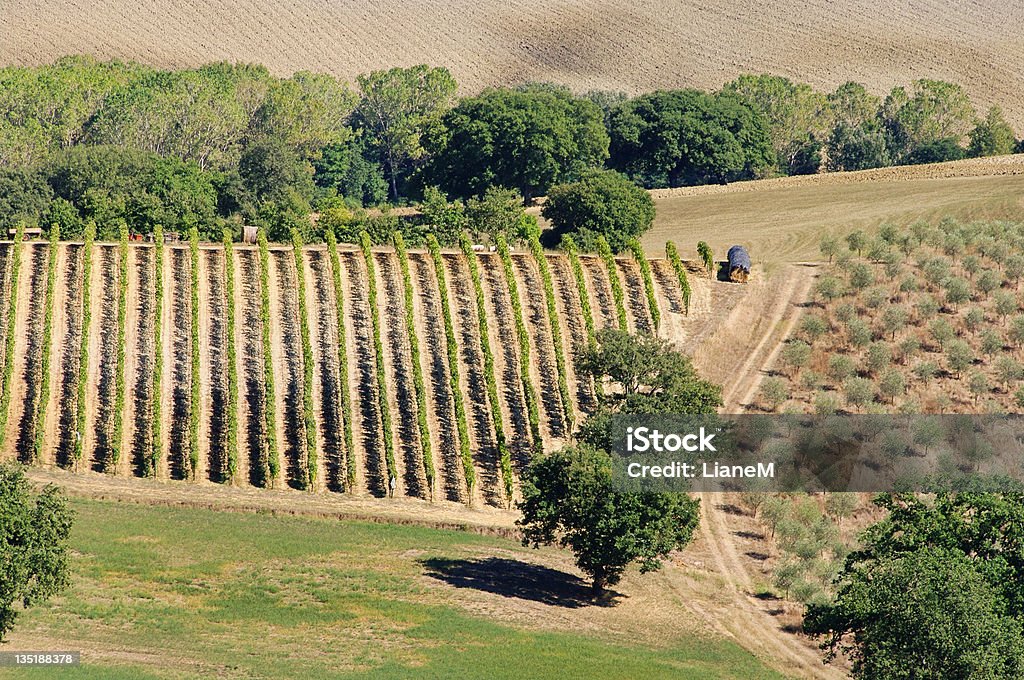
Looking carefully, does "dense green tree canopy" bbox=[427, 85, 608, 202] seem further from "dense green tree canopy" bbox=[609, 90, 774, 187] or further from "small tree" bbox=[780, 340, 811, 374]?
"small tree" bbox=[780, 340, 811, 374]

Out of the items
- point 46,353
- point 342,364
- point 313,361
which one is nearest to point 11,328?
point 46,353

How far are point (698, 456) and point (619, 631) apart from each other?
1106cm

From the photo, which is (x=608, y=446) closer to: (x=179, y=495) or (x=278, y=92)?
(x=179, y=495)

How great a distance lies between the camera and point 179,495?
79.8m

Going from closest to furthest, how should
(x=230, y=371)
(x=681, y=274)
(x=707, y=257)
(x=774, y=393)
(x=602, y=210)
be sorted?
1. (x=774, y=393)
2. (x=230, y=371)
3. (x=681, y=274)
4. (x=707, y=257)
5. (x=602, y=210)

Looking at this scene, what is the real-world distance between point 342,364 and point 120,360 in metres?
11.2

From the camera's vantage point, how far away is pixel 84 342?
89.4 metres

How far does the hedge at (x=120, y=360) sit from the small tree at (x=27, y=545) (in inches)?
933

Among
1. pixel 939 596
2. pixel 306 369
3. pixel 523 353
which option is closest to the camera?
pixel 939 596

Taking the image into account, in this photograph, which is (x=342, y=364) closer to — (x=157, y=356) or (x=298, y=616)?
(x=157, y=356)

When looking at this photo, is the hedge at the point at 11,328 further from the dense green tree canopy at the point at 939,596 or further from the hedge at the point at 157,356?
the dense green tree canopy at the point at 939,596

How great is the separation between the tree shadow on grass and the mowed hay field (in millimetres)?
38852

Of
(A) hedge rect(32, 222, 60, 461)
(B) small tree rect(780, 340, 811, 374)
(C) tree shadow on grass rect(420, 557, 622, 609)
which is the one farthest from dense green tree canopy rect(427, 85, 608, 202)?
(C) tree shadow on grass rect(420, 557, 622, 609)

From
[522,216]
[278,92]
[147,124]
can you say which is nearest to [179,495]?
[522,216]
